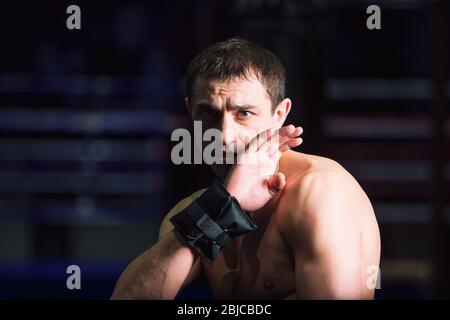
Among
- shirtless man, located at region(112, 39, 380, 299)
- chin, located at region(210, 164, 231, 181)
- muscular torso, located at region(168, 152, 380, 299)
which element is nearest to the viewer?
shirtless man, located at region(112, 39, 380, 299)

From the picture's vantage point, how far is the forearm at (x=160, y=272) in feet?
5.52

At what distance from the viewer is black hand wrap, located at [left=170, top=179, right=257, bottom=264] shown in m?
1.65

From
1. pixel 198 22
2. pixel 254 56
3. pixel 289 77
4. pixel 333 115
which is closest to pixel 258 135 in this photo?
pixel 254 56

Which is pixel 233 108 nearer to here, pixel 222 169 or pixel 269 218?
pixel 222 169

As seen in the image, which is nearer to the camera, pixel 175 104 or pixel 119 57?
pixel 175 104

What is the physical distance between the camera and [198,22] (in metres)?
4.44

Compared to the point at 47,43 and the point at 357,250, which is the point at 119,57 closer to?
A: the point at 47,43

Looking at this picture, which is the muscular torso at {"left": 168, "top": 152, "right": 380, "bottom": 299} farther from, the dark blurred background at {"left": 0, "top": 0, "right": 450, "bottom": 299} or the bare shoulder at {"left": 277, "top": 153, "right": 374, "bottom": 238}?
the dark blurred background at {"left": 0, "top": 0, "right": 450, "bottom": 299}

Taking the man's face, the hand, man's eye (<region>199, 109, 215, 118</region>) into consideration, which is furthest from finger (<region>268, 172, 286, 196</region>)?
man's eye (<region>199, 109, 215, 118</region>)

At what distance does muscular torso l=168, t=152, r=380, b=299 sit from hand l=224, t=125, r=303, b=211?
0.19ft

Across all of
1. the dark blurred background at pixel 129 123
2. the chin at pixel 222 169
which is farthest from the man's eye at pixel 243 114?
the dark blurred background at pixel 129 123
